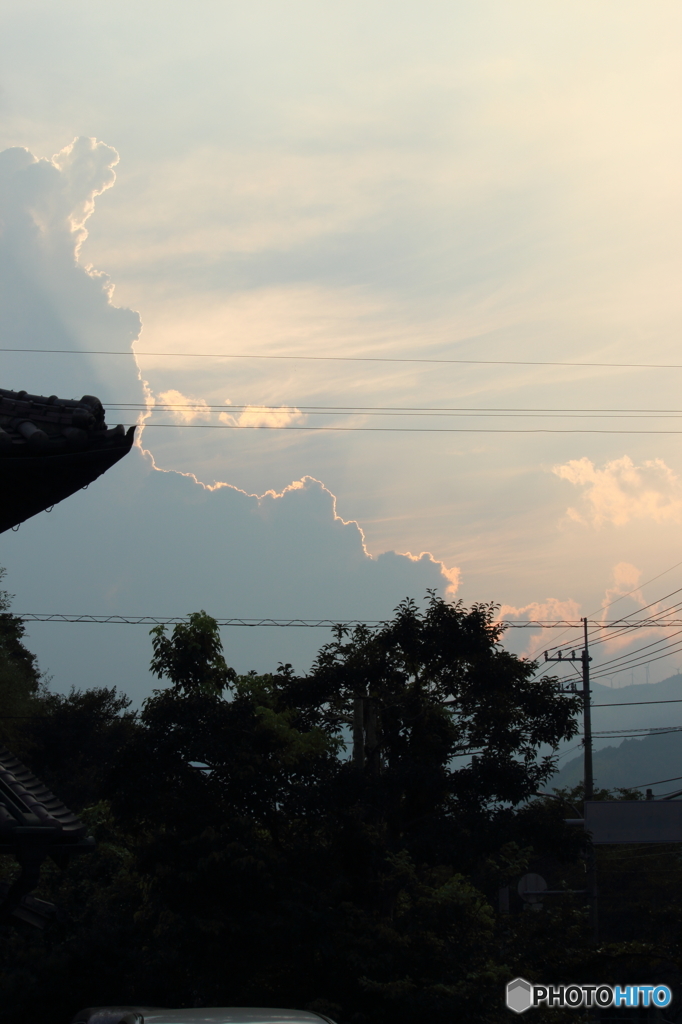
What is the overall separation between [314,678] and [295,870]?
4.60 metres

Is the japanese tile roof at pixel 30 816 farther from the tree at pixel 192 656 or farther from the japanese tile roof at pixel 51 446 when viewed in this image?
the tree at pixel 192 656

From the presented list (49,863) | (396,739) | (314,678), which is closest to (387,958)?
(396,739)

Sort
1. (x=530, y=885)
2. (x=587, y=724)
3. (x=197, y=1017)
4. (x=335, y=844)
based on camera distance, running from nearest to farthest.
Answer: (x=197, y=1017) → (x=335, y=844) → (x=530, y=885) → (x=587, y=724)

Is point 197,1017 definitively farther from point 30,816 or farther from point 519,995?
point 519,995

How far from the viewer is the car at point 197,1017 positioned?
6.43 meters

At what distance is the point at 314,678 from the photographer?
68.3ft

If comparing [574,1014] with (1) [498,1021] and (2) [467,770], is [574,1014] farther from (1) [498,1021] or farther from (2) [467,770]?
(2) [467,770]

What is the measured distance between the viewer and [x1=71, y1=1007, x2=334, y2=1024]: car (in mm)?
6430

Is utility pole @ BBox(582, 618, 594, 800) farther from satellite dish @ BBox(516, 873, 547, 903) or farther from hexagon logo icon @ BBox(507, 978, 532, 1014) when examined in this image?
hexagon logo icon @ BBox(507, 978, 532, 1014)

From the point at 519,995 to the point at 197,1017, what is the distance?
457 inches

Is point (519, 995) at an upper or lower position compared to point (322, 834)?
lower

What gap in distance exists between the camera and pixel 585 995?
16.5 m

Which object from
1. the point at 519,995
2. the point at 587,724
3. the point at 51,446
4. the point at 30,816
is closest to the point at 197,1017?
the point at 30,816

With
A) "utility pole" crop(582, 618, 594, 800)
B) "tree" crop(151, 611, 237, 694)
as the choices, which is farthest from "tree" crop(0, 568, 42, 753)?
"utility pole" crop(582, 618, 594, 800)
